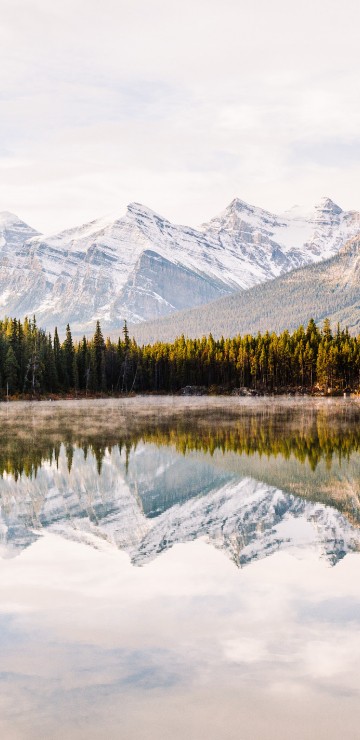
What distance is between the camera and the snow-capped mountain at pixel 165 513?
24.6m

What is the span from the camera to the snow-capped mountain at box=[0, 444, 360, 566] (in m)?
24.6

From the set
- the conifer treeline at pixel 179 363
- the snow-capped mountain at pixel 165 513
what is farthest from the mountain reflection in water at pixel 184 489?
the conifer treeline at pixel 179 363

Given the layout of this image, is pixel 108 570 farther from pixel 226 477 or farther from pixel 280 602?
pixel 226 477

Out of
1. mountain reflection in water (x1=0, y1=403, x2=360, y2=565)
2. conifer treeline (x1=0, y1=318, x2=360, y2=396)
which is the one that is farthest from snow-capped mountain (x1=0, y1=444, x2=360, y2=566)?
conifer treeline (x1=0, y1=318, x2=360, y2=396)

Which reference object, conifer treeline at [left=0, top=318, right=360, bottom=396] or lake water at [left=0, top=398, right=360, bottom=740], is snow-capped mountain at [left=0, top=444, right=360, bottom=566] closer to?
lake water at [left=0, top=398, right=360, bottom=740]

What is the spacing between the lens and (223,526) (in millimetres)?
26781

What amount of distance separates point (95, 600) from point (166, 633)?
2.91 meters

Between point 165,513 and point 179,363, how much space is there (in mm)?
149202

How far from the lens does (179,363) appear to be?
7028 inches

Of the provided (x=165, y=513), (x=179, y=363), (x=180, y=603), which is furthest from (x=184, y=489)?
(x=179, y=363)

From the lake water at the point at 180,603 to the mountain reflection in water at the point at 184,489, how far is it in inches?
5.0

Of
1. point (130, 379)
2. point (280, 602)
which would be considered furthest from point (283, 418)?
point (130, 379)

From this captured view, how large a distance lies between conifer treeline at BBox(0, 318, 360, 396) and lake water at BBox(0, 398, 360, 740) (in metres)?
108

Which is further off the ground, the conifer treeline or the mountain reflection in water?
the conifer treeline
